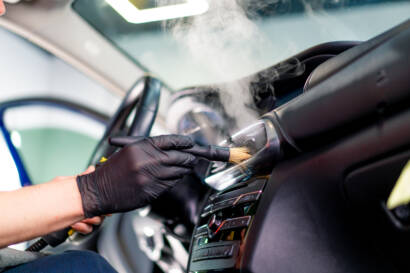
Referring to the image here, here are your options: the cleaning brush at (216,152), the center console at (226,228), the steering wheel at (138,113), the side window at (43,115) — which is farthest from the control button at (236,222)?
the side window at (43,115)

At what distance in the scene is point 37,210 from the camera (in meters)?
0.71

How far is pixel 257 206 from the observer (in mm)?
663

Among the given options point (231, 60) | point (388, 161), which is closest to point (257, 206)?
point (388, 161)

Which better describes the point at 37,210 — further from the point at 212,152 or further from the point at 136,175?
the point at 212,152

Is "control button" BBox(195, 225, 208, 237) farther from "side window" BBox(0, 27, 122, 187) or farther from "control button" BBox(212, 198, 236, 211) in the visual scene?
"side window" BBox(0, 27, 122, 187)

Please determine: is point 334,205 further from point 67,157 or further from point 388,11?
point 67,157

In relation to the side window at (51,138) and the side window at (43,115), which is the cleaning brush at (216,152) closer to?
the side window at (43,115)

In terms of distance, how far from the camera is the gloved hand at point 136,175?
75cm

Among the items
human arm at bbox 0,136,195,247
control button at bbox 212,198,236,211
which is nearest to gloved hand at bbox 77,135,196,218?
human arm at bbox 0,136,195,247

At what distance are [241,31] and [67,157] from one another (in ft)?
7.92

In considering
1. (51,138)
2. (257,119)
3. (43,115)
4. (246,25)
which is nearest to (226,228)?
(257,119)

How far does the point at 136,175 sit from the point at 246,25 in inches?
33.2

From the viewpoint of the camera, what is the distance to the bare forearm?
0.69 meters

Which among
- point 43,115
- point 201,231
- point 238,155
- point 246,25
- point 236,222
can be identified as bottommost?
point 43,115
